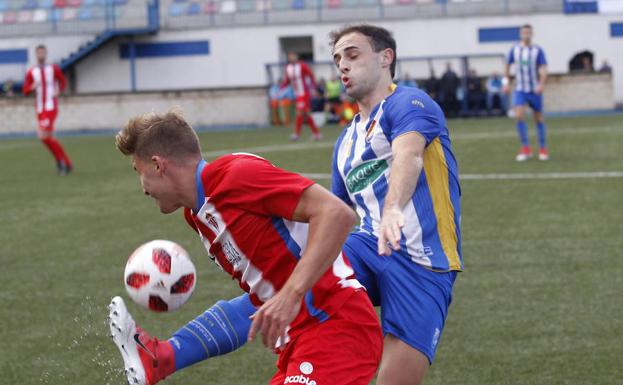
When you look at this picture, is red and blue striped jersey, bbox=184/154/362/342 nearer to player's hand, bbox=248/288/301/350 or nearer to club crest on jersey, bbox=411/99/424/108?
player's hand, bbox=248/288/301/350

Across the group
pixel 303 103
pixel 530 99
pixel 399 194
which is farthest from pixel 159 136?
pixel 303 103

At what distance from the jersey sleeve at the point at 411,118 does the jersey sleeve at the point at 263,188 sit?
951 millimetres

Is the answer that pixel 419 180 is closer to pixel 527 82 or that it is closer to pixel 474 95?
pixel 527 82

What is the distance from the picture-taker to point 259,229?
3965 mm

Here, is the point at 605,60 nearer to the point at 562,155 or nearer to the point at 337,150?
the point at 562,155

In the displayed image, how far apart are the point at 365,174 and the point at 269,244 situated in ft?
3.44

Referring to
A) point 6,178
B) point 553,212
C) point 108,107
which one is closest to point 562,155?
point 553,212

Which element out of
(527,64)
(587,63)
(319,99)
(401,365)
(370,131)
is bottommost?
(401,365)

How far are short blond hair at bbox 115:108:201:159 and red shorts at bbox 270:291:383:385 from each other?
801 millimetres

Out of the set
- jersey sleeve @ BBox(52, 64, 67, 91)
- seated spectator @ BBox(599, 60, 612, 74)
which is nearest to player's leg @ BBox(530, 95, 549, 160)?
jersey sleeve @ BBox(52, 64, 67, 91)

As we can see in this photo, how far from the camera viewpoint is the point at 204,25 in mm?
41969

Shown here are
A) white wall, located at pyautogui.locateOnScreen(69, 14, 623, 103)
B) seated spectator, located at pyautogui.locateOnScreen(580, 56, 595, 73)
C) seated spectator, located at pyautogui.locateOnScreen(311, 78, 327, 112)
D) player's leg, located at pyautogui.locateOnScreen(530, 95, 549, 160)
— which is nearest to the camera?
player's leg, located at pyautogui.locateOnScreen(530, 95, 549, 160)

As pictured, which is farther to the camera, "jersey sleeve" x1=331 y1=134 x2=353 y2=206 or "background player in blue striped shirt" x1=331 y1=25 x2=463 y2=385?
"jersey sleeve" x1=331 y1=134 x2=353 y2=206

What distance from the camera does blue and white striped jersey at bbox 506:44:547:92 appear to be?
56.5ft
